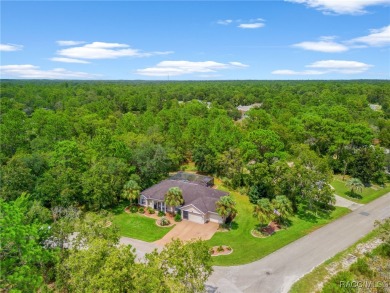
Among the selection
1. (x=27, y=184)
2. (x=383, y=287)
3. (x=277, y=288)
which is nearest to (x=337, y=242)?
(x=383, y=287)

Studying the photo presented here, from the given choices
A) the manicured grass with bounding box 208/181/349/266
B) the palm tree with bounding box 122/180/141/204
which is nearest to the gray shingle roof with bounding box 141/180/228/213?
the palm tree with bounding box 122/180/141/204

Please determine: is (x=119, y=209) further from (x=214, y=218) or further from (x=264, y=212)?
(x=264, y=212)

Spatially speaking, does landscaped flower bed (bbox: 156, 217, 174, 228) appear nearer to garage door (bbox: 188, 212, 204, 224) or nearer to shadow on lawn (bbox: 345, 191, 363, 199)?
garage door (bbox: 188, 212, 204, 224)

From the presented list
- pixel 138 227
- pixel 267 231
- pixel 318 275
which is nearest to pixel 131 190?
pixel 138 227

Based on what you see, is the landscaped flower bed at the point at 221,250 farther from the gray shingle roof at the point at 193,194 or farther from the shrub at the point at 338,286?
the shrub at the point at 338,286

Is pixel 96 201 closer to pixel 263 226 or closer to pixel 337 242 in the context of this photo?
pixel 263 226

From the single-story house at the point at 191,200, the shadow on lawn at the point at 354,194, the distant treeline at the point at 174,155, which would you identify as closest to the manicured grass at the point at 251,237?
the single-story house at the point at 191,200
